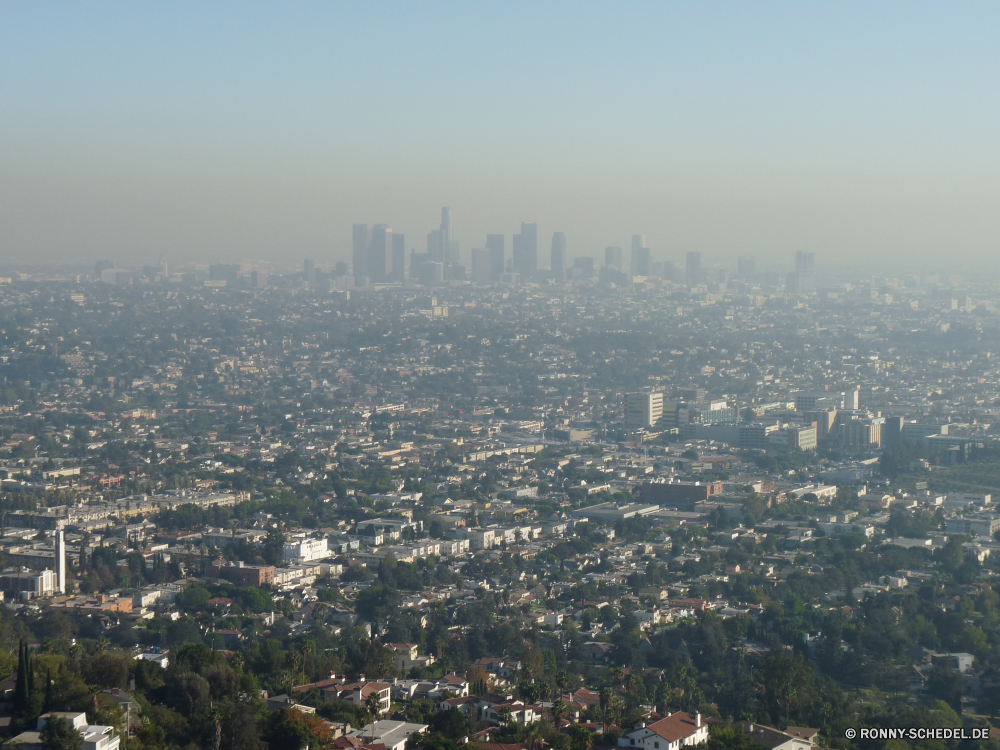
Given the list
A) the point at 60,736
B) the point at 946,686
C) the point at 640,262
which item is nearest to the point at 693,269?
the point at 640,262

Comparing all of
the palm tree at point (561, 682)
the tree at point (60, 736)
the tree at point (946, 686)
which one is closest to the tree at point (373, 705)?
the palm tree at point (561, 682)

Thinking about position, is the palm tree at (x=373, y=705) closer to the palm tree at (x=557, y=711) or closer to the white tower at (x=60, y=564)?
the palm tree at (x=557, y=711)

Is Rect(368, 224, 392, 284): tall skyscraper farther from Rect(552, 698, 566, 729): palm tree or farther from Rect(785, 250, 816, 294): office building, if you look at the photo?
Rect(552, 698, 566, 729): palm tree

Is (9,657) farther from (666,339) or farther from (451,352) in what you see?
(666,339)

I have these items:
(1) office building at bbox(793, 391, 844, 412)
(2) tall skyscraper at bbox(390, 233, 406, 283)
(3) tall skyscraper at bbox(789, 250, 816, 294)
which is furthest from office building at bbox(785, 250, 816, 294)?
(1) office building at bbox(793, 391, 844, 412)

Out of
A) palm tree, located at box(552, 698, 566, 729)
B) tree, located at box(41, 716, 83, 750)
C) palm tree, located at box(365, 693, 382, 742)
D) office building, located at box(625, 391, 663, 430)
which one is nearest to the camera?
tree, located at box(41, 716, 83, 750)

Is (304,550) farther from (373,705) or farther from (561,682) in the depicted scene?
(373,705)

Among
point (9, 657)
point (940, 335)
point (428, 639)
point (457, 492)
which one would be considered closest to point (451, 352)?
point (940, 335)
